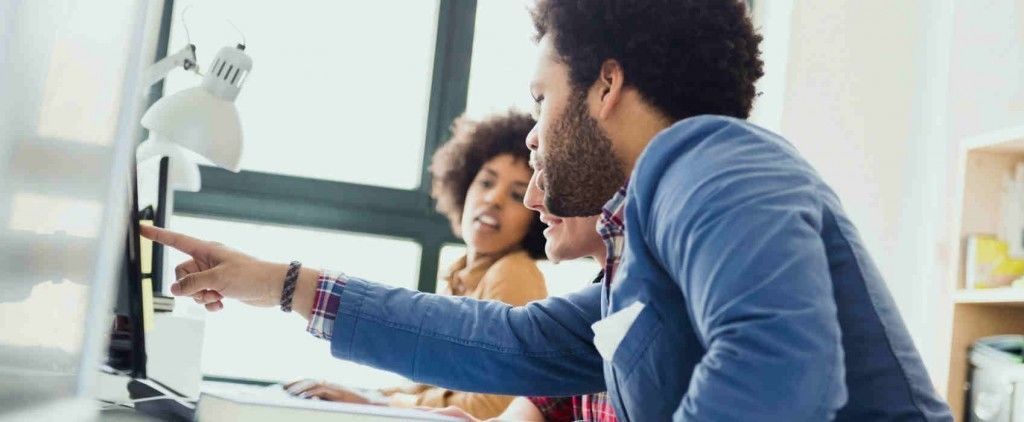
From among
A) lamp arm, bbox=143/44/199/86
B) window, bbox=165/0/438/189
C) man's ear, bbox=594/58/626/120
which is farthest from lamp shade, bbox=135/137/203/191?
window, bbox=165/0/438/189

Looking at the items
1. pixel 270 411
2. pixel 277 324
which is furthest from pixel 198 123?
pixel 277 324

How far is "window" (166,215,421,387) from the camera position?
10.0 ft

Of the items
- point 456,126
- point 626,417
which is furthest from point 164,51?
point 626,417

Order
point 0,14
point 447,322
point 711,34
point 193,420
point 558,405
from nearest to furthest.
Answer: point 0,14 → point 193,420 → point 711,34 → point 447,322 → point 558,405

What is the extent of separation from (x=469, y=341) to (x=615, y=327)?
1.53 feet

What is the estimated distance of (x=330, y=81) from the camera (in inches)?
124

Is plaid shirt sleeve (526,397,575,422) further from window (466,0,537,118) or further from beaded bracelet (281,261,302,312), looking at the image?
window (466,0,537,118)

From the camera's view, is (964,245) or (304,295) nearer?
(304,295)

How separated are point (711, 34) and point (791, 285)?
0.51 metres

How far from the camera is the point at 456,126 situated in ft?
9.88

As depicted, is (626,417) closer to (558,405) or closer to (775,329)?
(775,329)

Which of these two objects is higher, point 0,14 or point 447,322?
point 0,14

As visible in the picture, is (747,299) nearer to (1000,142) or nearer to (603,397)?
(603,397)

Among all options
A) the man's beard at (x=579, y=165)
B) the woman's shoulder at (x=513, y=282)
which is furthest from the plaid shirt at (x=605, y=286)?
the woman's shoulder at (x=513, y=282)
